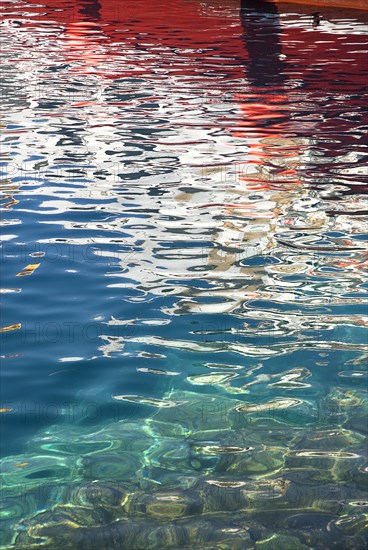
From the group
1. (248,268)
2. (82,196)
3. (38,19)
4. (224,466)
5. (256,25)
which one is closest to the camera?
(224,466)

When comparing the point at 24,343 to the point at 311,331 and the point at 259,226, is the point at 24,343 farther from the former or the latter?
the point at 259,226

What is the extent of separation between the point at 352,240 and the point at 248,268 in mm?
1021

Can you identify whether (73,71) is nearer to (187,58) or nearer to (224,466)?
(187,58)

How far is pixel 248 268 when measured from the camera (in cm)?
664

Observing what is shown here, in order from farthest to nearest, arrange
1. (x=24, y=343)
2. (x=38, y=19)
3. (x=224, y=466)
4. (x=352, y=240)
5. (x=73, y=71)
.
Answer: (x=38, y=19), (x=73, y=71), (x=352, y=240), (x=24, y=343), (x=224, y=466)

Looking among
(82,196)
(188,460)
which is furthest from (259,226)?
(188,460)

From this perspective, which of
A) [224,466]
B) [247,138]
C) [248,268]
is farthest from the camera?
[247,138]

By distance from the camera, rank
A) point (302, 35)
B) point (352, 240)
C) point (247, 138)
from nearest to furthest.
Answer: point (352, 240) → point (247, 138) → point (302, 35)

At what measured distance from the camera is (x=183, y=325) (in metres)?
5.75

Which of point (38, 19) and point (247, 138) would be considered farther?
point (38, 19)

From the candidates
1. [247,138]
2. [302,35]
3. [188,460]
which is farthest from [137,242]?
[302,35]

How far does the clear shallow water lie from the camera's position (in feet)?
12.9

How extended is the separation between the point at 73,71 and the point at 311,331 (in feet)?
36.0

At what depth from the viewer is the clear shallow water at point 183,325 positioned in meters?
3.93
